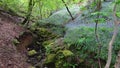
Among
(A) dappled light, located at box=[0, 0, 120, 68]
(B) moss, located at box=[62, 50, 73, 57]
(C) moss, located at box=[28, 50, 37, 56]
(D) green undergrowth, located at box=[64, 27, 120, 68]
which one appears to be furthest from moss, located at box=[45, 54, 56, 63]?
(C) moss, located at box=[28, 50, 37, 56]

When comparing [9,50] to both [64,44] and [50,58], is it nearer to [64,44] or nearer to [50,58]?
[50,58]

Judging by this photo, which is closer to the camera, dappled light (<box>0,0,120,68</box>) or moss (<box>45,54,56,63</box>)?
dappled light (<box>0,0,120,68</box>)

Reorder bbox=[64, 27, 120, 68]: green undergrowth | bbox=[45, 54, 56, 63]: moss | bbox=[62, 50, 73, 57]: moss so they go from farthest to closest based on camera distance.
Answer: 1. bbox=[45, 54, 56, 63]: moss
2. bbox=[62, 50, 73, 57]: moss
3. bbox=[64, 27, 120, 68]: green undergrowth

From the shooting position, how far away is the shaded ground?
6.89 m

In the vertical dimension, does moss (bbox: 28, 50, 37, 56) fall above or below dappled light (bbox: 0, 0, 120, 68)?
below

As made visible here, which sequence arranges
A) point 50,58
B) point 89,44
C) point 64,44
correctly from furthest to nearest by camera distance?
point 64,44 → point 50,58 → point 89,44

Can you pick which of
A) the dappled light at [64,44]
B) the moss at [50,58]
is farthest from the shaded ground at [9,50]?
the moss at [50,58]

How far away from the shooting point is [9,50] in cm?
761

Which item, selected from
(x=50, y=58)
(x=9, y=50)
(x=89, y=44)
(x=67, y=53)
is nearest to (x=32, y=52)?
(x=50, y=58)

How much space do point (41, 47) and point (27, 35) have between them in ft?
2.66

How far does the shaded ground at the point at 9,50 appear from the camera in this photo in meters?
6.89

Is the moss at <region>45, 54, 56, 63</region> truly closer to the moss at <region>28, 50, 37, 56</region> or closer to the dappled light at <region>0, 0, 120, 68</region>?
the dappled light at <region>0, 0, 120, 68</region>

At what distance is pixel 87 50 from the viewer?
7.28 m

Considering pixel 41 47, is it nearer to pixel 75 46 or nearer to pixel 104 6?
pixel 75 46
